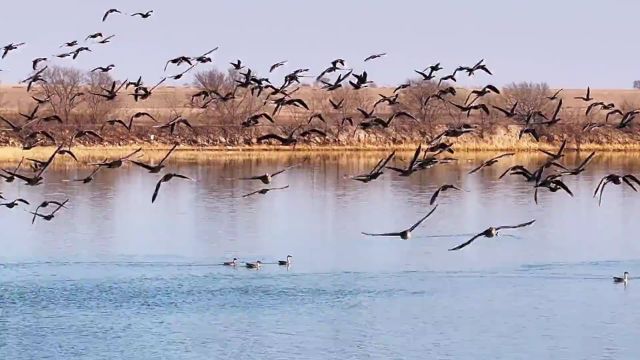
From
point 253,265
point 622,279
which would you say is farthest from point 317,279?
point 622,279

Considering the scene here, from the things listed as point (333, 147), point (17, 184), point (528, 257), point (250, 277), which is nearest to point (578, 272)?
point (528, 257)

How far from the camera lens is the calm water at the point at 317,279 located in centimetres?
2056

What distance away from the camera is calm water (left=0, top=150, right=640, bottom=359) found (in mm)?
20562

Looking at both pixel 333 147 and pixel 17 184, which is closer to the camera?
pixel 17 184

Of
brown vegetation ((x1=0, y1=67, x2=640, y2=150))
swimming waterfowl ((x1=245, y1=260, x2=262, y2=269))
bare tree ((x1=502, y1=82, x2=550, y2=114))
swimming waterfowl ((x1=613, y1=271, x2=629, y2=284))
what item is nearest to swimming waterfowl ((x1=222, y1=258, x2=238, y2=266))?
swimming waterfowl ((x1=245, y1=260, x2=262, y2=269))

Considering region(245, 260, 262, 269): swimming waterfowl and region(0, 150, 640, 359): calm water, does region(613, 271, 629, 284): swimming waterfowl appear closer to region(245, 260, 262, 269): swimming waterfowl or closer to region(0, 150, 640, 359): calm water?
region(0, 150, 640, 359): calm water

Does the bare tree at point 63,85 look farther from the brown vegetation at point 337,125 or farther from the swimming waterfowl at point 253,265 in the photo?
the swimming waterfowl at point 253,265

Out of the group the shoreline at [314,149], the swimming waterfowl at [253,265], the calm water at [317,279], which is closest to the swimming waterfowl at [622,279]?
the calm water at [317,279]

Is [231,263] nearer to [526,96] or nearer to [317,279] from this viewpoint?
[317,279]

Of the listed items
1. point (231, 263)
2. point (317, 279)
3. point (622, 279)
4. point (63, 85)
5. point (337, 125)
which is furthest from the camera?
point (63, 85)

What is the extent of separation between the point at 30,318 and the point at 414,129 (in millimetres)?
44794

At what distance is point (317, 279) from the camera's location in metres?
25.9

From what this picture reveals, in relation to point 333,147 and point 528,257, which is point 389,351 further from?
point 333,147

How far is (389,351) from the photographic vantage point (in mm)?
20000
